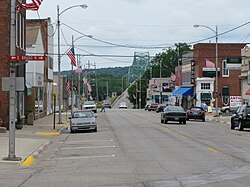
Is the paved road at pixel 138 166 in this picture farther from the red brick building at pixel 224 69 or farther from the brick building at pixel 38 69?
the red brick building at pixel 224 69

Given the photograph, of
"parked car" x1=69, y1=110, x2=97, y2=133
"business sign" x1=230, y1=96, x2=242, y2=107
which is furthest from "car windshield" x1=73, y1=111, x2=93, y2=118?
"business sign" x1=230, y1=96, x2=242, y2=107

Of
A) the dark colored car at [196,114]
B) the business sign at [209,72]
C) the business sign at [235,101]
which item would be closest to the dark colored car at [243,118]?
the dark colored car at [196,114]

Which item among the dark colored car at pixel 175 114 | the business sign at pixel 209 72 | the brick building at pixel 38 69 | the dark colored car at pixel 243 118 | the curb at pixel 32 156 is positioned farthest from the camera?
the business sign at pixel 209 72

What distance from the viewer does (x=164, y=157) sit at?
17.8 m

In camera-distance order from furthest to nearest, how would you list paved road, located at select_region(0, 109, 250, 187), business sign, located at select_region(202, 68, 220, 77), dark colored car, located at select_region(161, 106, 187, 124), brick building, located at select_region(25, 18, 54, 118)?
business sign, located at select_region(202, 68, 220, 77) < brick building, located at select_region(25, 18, 54, 118) < dark colored car, located at select_region(161, 106, 187, 124) < paved road, located at select_region(0, 109, 250, 187)

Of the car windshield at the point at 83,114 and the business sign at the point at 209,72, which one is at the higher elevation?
the business sign at the point at 209,72

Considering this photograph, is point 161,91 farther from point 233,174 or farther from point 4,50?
point 233,174

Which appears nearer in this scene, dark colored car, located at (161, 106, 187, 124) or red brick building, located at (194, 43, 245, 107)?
dark colored car, located at (161, 106, 187, 124)

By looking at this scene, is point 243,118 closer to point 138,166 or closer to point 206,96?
point 138,166

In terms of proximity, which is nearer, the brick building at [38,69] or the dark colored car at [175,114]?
the dark colored car at [175,114]

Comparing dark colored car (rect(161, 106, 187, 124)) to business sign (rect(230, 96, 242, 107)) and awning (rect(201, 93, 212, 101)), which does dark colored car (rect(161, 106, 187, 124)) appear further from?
awning (rect(201, 93, 212, 101))

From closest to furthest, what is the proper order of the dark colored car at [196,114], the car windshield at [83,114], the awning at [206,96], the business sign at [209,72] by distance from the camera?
the car windshield at [83,114] < the dark colored car at [196,114] < the business sign at [209,72] < the awning at [206,96]

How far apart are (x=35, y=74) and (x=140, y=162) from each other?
3231cm

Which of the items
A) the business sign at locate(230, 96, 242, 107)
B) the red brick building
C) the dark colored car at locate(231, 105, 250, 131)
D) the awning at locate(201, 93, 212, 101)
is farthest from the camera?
the awning at locate(201, 93, 212, 101)
